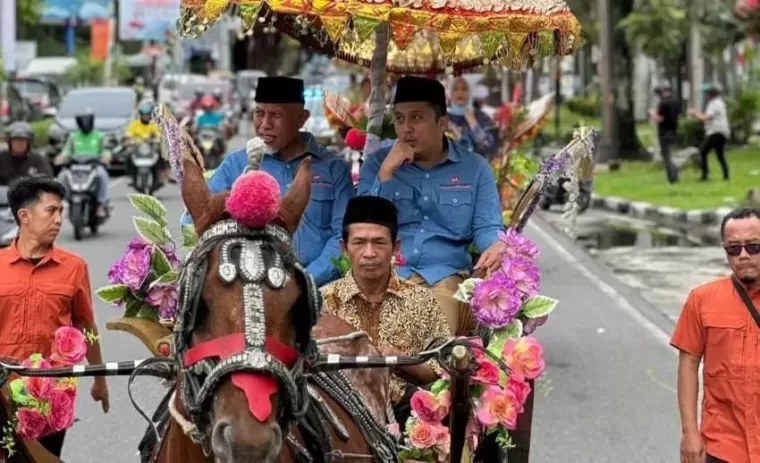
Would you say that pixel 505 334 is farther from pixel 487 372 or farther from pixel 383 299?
pixel 383 299

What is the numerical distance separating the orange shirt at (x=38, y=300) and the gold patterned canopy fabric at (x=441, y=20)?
120 centimetres

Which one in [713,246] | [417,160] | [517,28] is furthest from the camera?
[713,246]

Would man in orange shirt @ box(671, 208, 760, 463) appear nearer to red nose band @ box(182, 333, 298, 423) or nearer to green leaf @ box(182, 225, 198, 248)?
green leaf @ box(182, 225, 198, 248)

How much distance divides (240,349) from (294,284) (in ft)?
1.00

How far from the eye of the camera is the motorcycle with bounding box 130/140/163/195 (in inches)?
957

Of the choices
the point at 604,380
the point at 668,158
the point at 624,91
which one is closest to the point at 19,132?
the point at 604,380

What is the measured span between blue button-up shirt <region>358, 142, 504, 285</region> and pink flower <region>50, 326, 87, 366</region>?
5.35 feet

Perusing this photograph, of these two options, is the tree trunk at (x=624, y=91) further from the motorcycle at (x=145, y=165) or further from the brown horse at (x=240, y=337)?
the brown horse at (x=240, y=337)

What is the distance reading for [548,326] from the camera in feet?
43.6

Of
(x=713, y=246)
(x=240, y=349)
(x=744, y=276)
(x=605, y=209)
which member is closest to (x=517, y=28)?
(x=744, y=276)

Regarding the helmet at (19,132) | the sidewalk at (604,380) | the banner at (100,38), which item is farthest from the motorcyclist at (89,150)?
the banner at (100,38)

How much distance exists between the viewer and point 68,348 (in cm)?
554

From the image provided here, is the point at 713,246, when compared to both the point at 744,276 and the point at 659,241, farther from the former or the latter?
the point at 744,276

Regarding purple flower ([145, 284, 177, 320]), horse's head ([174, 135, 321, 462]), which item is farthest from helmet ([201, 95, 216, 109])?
horse's head ([174, 135, 321, 462])
